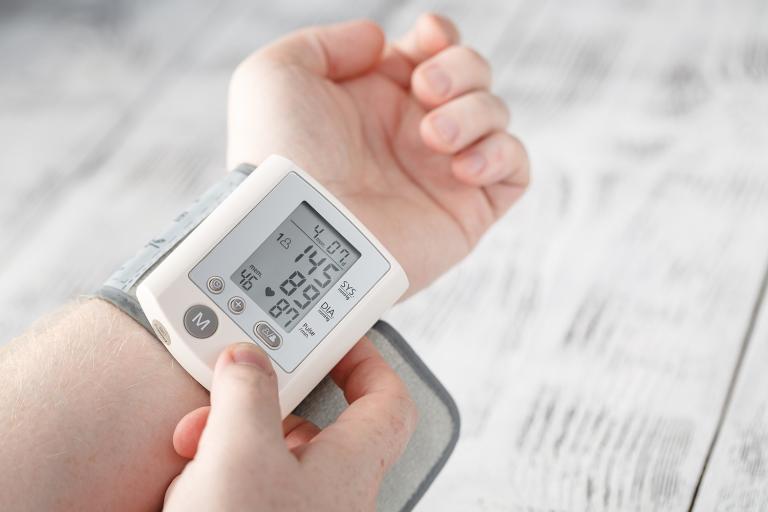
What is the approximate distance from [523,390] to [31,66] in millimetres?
1018

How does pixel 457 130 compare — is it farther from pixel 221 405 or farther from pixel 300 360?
pixel 221 405

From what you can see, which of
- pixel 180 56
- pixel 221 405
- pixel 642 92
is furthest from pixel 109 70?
pixel 221 405

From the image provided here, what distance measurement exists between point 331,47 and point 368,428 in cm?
57

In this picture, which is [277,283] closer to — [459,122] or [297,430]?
[297,430]

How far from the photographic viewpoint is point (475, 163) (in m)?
1.10

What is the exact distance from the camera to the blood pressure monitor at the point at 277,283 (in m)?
0.81

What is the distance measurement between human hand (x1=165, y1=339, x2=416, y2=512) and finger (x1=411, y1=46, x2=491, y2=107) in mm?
433

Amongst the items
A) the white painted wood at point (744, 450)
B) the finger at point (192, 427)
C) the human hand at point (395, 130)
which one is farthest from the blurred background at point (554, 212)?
the finger at point (192, 427)

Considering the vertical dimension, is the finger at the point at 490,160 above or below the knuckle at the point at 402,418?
below

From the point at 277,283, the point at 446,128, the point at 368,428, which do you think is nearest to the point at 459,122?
the point at 446,128

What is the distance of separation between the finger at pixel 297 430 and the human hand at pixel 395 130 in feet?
0.81

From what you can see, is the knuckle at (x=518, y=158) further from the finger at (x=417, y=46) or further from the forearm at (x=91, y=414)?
the forearm at (x=91, y=414)

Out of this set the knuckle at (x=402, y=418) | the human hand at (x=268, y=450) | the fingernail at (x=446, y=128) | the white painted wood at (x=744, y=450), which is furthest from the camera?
the fingernail at (x=446, y=128)

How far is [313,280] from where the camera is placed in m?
Answer: 0.86
